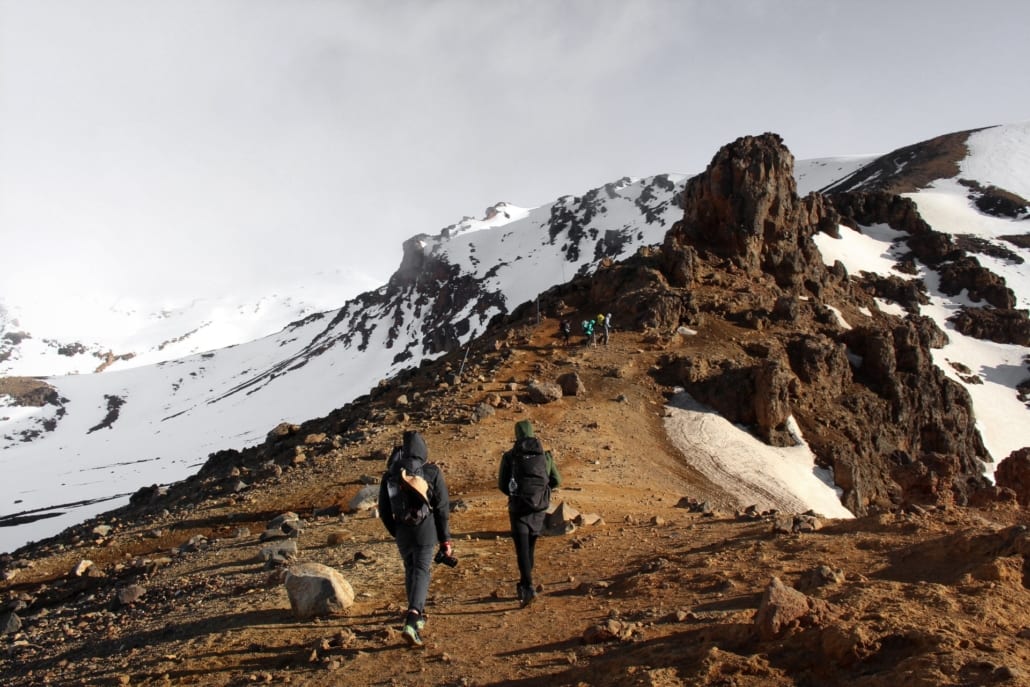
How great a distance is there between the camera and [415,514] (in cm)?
638

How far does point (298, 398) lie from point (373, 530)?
93124 millimetres

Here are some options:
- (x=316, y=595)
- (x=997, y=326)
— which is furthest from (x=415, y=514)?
(x=997, y=326)

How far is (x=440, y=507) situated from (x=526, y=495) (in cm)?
112

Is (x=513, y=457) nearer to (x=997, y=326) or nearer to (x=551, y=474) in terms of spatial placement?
(x=551, y=474)

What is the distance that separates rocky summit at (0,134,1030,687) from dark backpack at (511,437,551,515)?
3.47ft

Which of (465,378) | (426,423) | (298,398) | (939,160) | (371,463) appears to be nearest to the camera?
(371,463)

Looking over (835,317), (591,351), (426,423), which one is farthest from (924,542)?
(835,317)

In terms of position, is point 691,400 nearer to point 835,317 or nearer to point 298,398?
point 835,317

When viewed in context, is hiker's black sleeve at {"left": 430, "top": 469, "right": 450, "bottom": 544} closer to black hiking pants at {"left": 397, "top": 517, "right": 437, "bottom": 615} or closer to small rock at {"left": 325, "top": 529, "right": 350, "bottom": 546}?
black hiking pants at {"left": 397, "top": 517, "right": 437, "bottom": 615}

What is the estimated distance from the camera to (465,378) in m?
22.9

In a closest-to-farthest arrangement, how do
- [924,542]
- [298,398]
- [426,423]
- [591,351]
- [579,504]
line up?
[924,542] < [579,504] < [426,423] < [591,351] < [298,398]

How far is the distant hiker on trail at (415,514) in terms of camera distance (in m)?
6.38

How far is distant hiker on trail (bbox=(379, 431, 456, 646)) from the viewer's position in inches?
251

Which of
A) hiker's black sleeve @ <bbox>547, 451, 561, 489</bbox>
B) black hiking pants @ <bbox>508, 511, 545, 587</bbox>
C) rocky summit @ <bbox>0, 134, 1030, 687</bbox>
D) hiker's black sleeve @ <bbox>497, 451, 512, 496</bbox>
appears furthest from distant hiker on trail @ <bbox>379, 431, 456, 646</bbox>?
hiker's black sleeve @ <bbox>547, 451, 561, 489</bbox>
